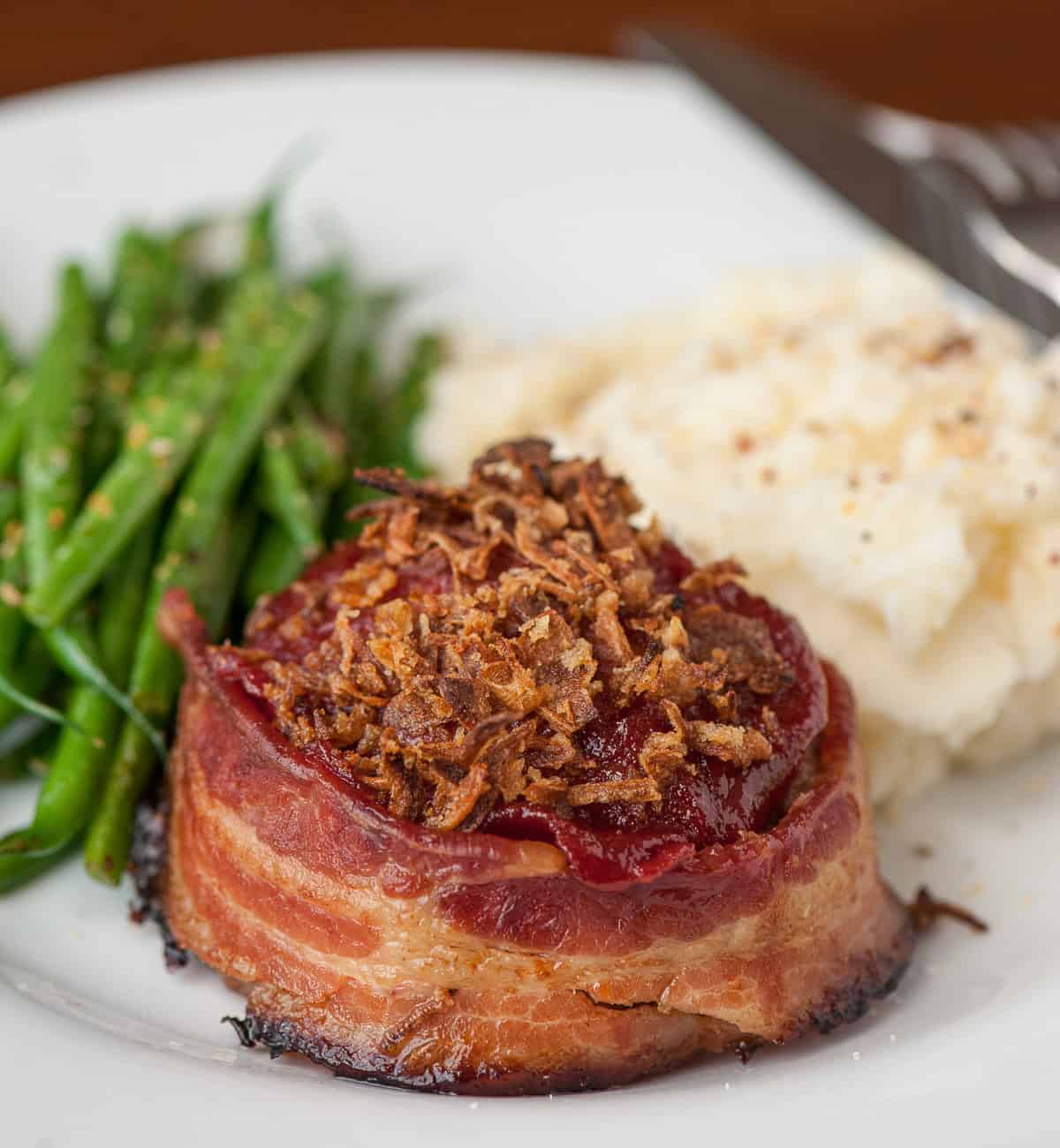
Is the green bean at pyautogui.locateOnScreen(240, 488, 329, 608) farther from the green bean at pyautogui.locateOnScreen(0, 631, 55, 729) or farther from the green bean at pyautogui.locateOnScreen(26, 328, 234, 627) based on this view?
the green bean at pyautogui.locateOnScreen(0, 631, 55, 729)

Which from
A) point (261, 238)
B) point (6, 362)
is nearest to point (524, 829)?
point (6, 362)

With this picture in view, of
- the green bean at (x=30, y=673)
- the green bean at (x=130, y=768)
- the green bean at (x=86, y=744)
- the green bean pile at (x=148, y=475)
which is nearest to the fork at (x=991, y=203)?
the green bean pile at (x=148, y=475)

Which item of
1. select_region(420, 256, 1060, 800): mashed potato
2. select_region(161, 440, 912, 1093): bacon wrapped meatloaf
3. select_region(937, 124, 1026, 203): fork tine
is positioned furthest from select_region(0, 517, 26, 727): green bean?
select_region(937, 124, 1026, 203): fork tine

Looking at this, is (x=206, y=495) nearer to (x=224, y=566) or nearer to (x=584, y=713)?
(x=224, y=566)

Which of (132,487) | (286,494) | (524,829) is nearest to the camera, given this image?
(524,829)

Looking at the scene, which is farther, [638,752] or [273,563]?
[273,563]

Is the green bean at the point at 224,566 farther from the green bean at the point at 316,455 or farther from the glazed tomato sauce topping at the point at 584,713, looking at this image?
the glazed tomato sauce topping at the point at 584,713
